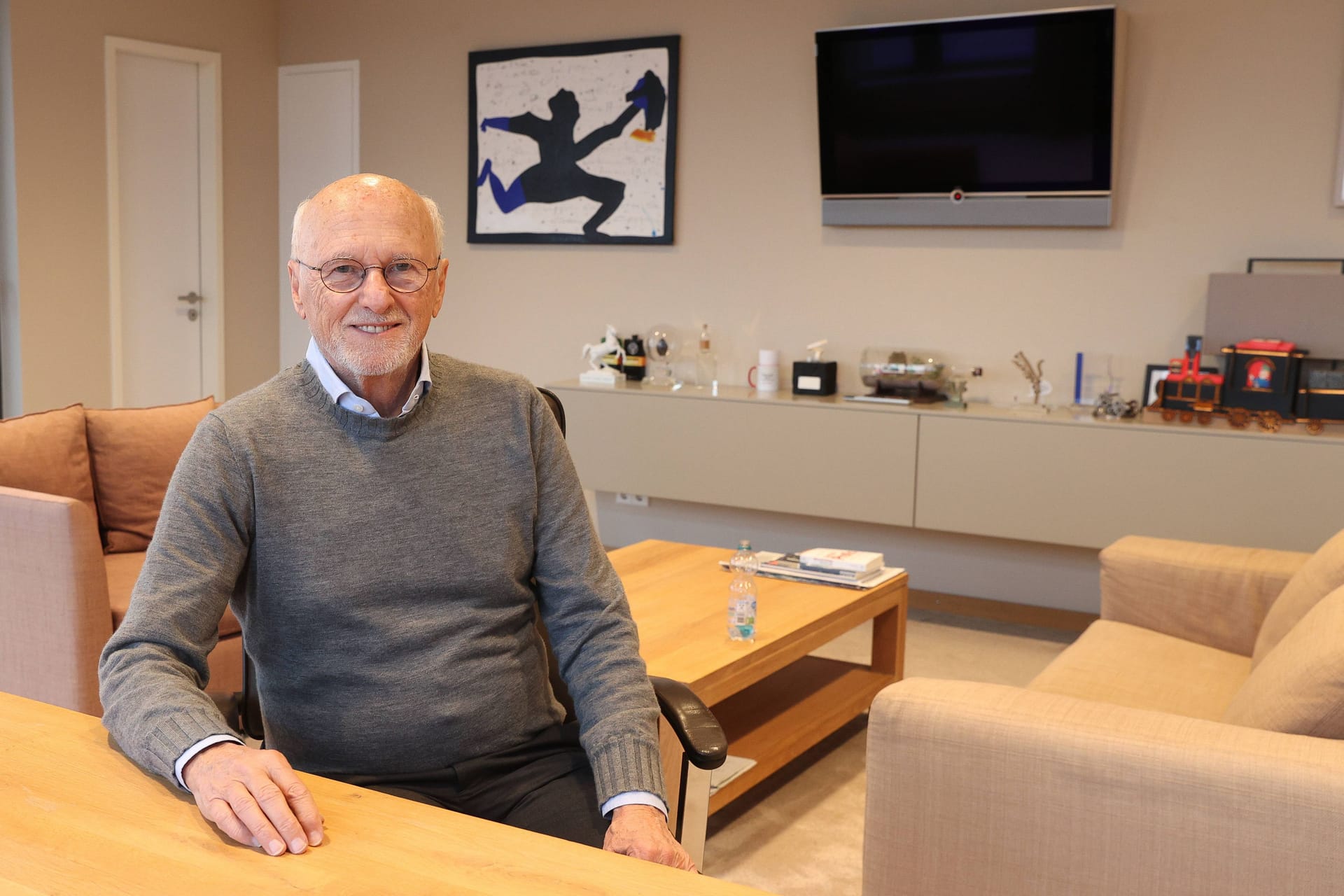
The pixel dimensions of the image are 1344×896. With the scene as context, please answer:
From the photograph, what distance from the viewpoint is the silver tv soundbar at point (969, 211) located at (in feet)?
13.7

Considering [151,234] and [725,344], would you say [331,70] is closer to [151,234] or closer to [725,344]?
[151,234]

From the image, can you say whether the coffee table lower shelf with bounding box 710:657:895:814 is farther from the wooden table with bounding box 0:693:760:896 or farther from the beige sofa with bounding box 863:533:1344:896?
the wooden table with bounding box 0:693:760:896

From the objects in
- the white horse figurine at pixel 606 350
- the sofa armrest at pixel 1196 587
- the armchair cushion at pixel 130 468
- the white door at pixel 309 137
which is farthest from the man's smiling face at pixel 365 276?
the white door at pixel 309 137

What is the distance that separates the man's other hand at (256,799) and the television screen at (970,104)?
3.61 meters

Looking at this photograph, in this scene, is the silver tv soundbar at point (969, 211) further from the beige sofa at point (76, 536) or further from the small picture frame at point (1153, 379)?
the beige sofa at point (76, 536)

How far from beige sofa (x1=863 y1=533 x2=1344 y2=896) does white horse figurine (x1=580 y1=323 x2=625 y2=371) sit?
3328mm

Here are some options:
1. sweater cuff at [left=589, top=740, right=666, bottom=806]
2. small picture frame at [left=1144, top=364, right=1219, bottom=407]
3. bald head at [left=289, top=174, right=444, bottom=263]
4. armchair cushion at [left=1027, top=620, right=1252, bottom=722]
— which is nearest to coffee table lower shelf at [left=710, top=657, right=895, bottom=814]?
armchair cushion at [left=1027, top=620, right=1252, bottom=722]

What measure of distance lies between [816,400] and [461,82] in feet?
7.53

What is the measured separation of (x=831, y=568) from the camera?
319cm

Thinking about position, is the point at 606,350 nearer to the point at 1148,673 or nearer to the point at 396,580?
the point at 1148,673

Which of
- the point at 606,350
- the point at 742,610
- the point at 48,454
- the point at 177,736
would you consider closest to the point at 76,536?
the point at 48,454

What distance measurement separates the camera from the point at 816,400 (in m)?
4.41

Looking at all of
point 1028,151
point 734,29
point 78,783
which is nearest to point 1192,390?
point 1028,151

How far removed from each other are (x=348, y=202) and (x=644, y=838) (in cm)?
88
